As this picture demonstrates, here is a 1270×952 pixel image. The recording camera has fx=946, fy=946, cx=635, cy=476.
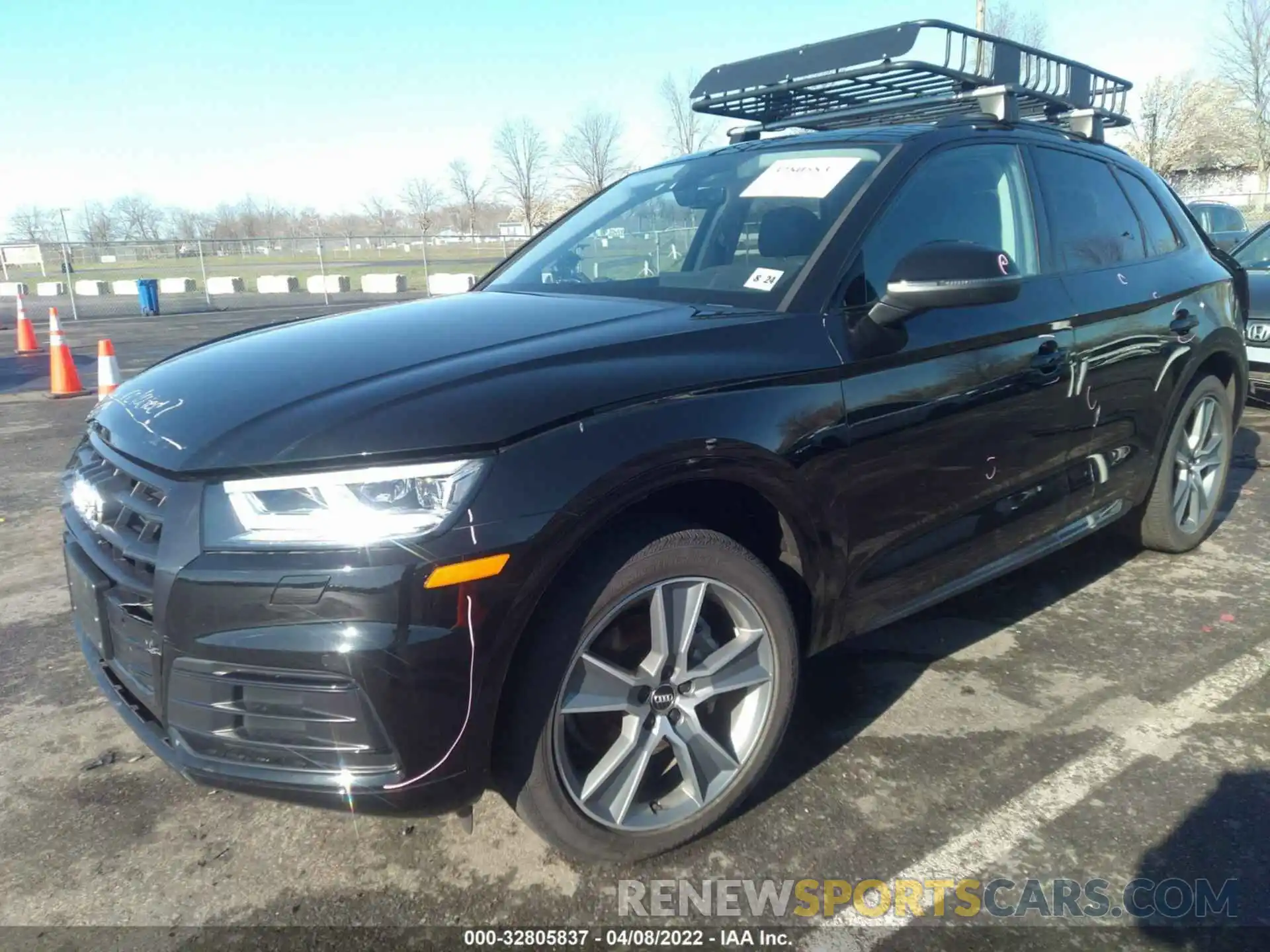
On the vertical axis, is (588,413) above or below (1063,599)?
above

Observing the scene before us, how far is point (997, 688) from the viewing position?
321 cm

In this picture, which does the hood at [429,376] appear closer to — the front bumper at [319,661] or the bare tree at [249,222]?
the front bumper at [319,661]

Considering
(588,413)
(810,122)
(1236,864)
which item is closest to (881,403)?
(588,413)

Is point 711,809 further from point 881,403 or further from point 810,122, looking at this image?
point 810,122

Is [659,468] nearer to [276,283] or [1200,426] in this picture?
[1200,426]

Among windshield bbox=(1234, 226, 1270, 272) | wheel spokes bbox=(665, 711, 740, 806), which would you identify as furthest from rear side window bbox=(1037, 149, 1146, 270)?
windshield bbox=(1234, 226, 1270, 272)

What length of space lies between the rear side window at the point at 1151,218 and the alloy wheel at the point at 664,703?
2756 mm

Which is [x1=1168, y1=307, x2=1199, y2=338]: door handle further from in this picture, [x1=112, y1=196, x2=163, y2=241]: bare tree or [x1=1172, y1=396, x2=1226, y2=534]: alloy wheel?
[x1=112, y1=196, x2=163, y2=241]: bare tree

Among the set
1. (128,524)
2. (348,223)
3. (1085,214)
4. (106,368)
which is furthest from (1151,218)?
(348,223)

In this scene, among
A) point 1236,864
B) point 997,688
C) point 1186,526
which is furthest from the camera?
point 1186,526

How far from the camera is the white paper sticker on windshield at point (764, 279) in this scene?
2713 millimetres

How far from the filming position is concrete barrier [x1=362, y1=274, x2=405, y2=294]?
27.6 metres

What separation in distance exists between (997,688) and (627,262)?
1.92 meters

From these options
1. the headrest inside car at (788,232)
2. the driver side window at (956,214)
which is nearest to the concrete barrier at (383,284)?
the driver side window at (956,214)
